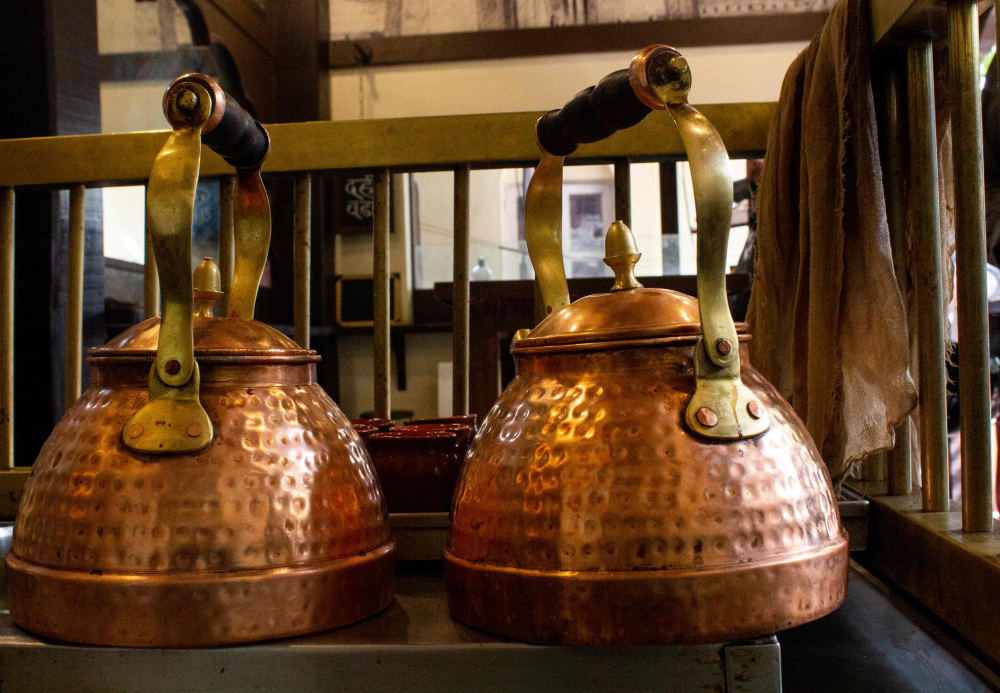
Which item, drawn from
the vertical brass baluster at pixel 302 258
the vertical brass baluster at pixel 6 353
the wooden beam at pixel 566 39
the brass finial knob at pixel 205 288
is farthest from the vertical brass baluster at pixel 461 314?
the wooden beam at pixel 566 39

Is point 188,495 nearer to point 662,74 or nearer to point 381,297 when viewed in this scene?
point 662,74

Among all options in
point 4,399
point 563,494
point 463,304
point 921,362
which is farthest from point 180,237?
point 4,399

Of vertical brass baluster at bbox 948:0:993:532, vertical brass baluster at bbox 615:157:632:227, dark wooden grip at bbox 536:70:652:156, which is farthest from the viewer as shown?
vertical brass baluster at bbox 615:157:632:227

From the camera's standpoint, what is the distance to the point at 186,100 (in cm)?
48

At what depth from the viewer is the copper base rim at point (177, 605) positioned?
1.44 feet

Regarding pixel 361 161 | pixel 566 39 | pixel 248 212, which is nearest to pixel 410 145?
pixel 361 161

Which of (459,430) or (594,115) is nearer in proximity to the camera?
(594,115)

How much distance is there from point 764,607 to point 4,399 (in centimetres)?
105

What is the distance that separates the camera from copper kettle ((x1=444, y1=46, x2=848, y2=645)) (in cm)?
42

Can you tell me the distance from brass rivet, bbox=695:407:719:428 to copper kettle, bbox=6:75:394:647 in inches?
9.3

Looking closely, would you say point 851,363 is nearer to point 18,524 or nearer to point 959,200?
point 959,200

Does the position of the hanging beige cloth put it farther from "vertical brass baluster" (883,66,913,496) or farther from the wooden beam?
the wooden beam

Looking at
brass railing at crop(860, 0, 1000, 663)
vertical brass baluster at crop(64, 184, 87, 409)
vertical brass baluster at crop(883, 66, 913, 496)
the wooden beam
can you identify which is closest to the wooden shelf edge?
brass railing at crop(860, 0, 1000, 663)

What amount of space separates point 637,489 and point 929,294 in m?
0.46
